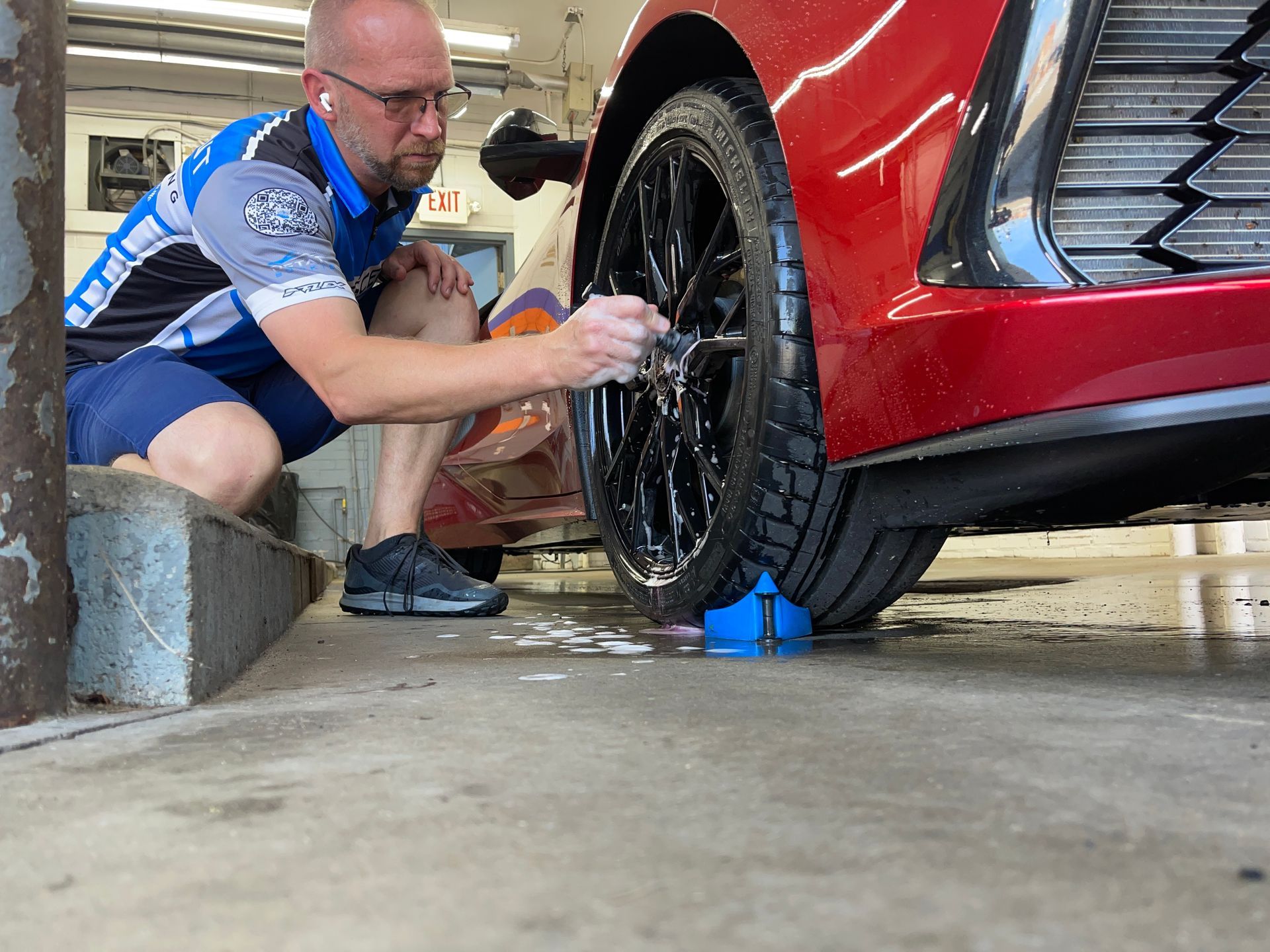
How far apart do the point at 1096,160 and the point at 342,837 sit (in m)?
0.83

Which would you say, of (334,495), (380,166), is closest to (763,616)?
(380,166)

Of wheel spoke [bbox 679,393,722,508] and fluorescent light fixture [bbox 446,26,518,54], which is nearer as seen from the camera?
wheel spoke [bbox 679,393,722,508]

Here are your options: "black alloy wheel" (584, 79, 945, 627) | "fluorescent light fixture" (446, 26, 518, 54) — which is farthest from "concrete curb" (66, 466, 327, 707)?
"fluorescent light fixture" (446, 26, 518, 54)

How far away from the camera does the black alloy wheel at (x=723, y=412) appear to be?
1.23 meters

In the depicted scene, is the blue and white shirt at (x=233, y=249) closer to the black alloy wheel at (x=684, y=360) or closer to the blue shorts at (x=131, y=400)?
the blue shorts at (x=131, y=400)

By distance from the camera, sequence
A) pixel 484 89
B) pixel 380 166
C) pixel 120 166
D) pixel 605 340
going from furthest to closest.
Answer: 1. pixel 120 166
2. pixel 484 89
3. pixel 380 166
4. pixel 605 340

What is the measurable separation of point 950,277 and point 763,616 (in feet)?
1.92

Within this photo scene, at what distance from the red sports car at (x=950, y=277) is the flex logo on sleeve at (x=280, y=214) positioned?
537 millimetres

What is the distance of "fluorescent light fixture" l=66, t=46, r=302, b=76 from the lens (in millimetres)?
7551

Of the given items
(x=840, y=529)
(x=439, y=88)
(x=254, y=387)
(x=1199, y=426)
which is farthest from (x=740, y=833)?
(x=254, y=387)

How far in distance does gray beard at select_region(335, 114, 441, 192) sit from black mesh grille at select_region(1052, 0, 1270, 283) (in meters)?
1.17

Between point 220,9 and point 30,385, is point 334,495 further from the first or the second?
point 30,385

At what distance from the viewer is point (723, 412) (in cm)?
152

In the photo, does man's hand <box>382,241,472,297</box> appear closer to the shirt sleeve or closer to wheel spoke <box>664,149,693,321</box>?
the shirt sleeve
